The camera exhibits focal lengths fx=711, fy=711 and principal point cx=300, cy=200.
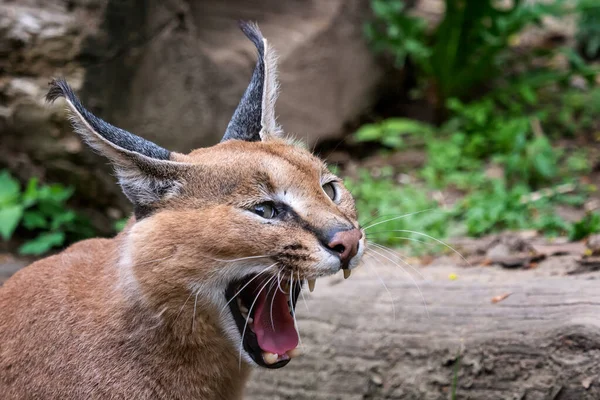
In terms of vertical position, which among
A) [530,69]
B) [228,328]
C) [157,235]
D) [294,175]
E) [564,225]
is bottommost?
[228,328]

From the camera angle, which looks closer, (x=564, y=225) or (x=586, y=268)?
(x=586, y=268)

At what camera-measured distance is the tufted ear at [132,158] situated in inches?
121

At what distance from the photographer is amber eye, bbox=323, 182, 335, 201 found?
11.6 feet

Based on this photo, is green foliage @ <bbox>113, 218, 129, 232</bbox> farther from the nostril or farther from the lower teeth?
the nostril

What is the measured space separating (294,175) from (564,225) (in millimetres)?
3582

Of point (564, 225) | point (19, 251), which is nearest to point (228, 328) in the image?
point (564, 225)

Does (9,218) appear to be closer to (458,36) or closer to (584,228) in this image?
(584,228)

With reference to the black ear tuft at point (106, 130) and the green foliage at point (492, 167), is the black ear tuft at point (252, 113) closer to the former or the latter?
the black ear tuft at point (106, 130)

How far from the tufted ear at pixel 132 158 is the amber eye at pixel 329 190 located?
2.32 ft

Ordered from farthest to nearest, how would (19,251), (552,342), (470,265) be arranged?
(19,251)
(470,265)
(552,342)

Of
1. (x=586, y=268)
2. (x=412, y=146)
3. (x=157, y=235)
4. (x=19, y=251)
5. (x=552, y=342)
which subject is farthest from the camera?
(x=412, y=146)

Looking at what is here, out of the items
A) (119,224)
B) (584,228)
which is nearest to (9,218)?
(119,224)

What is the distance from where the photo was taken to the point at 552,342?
3.88 metres

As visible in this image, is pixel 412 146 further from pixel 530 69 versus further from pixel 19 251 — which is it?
pixel 19 251
